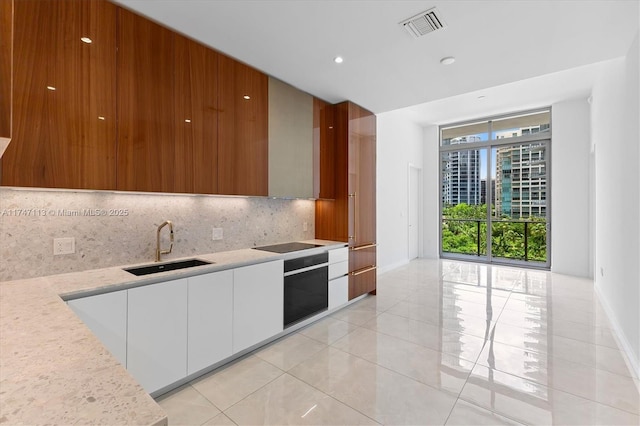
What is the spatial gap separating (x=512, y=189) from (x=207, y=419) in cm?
698

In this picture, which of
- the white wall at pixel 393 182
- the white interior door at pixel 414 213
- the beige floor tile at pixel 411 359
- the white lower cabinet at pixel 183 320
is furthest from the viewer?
the white interior door at pixel 414 213

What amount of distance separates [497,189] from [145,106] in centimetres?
693

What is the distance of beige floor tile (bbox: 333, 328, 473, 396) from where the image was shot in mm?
2264

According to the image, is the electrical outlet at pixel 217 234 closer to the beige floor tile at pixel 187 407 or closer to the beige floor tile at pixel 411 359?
the beige floor tile at pixel 187 407

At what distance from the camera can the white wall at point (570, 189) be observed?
215 inches

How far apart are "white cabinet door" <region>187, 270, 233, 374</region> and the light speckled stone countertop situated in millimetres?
879

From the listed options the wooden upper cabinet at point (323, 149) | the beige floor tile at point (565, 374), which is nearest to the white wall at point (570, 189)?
the beige floor tile at point (565, 374)

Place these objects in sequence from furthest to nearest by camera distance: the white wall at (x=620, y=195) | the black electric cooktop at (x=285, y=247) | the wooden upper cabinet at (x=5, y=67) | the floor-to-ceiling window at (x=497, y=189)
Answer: the floor-to-ceiling window at (x=497, y=189)
the black electric cooktop at (x=285, y=247)
the white wall at (x=620, y=195)
the wooden upper cabinet at (x=5, y=67)

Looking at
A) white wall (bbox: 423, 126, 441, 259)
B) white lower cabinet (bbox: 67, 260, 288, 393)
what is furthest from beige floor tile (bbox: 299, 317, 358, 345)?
white wall (bbox: 423, 126, 441, 259)

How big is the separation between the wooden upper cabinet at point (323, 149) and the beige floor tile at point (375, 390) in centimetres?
198

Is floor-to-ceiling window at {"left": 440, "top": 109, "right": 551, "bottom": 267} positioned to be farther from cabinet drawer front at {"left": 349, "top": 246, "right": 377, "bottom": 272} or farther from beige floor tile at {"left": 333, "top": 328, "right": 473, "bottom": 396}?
beige floor tile at {"left": 333, "top": 328, "right": 473, "bottom": 396}

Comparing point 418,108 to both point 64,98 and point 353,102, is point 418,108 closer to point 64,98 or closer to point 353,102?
point 353,102

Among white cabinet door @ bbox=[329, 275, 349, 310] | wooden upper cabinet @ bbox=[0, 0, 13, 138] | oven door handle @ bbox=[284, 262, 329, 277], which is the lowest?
white cabinet door @ bbox=[329, 275, 349, 310]

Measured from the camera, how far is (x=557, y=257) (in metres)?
5.75
